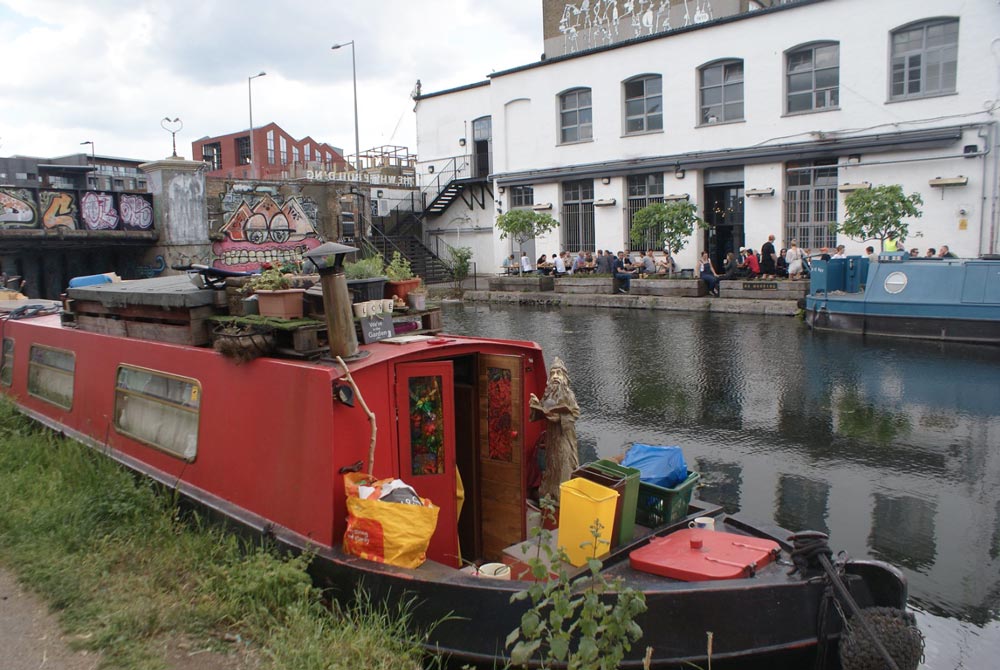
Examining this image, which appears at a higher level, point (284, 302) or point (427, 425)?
point (284, 302)

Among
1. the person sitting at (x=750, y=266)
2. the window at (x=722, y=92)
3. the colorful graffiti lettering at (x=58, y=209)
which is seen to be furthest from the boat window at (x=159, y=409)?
the window at (x=722, y=92)

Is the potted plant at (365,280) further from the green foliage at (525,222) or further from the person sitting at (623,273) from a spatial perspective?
the green foliage at (525,222)

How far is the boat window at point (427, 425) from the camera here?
505 centimetres

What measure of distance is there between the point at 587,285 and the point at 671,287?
9.65 feet

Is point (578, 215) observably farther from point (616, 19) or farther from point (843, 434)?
point (843, 434)

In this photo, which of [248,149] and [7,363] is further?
[248,149]

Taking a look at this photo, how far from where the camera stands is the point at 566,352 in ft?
49.0

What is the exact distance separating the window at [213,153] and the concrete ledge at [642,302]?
3214 centimetres

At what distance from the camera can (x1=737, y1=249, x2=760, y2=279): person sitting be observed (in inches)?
837

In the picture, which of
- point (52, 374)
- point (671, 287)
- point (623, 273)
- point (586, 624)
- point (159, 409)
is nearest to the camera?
point (586, 624)

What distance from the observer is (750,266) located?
21406 mm

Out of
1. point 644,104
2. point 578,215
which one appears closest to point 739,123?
point 644,104

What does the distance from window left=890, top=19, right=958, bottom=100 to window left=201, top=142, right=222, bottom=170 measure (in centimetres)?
4187

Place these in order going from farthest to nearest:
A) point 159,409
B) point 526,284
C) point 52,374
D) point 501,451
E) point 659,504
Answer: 1. point 526,284
2. point 52,374
3. point 159,409
4. point 501,451
5. point 659,504
